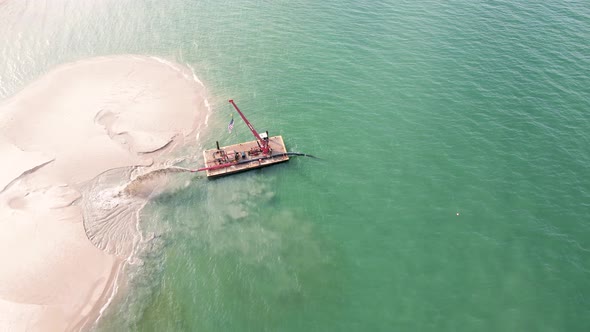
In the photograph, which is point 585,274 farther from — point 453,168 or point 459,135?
point 459,135

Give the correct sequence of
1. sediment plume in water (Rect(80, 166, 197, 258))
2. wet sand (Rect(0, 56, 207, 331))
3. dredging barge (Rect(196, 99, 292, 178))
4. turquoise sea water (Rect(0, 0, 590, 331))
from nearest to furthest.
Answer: turquoise sea water (Rect(0, 0, 590, 331)), wet sand (Rect(0, 56, 207, 331)), sediment plume in water (Rect(80, 166, 197, 258)), dredging barge (Rect(196, 99, 292, 178))

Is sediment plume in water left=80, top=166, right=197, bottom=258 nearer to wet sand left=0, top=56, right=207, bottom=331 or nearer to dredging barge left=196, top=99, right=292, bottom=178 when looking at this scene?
wet sand left=0, top=56, right=207, bottom=331

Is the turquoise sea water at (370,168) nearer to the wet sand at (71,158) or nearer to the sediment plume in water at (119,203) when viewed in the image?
the sediment plume in water at (119,203)

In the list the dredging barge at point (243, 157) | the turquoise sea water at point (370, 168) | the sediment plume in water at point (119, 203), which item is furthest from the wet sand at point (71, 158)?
the dredging barge at point (243, 157)

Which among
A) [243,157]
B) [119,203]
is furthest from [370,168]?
[119,203]

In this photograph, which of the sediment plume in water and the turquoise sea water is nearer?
the turquoise sea water

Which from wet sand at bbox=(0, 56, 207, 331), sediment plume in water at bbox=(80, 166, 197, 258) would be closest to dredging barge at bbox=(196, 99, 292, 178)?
sediment plume in water at bbox=(80, 166, 197, 258)
